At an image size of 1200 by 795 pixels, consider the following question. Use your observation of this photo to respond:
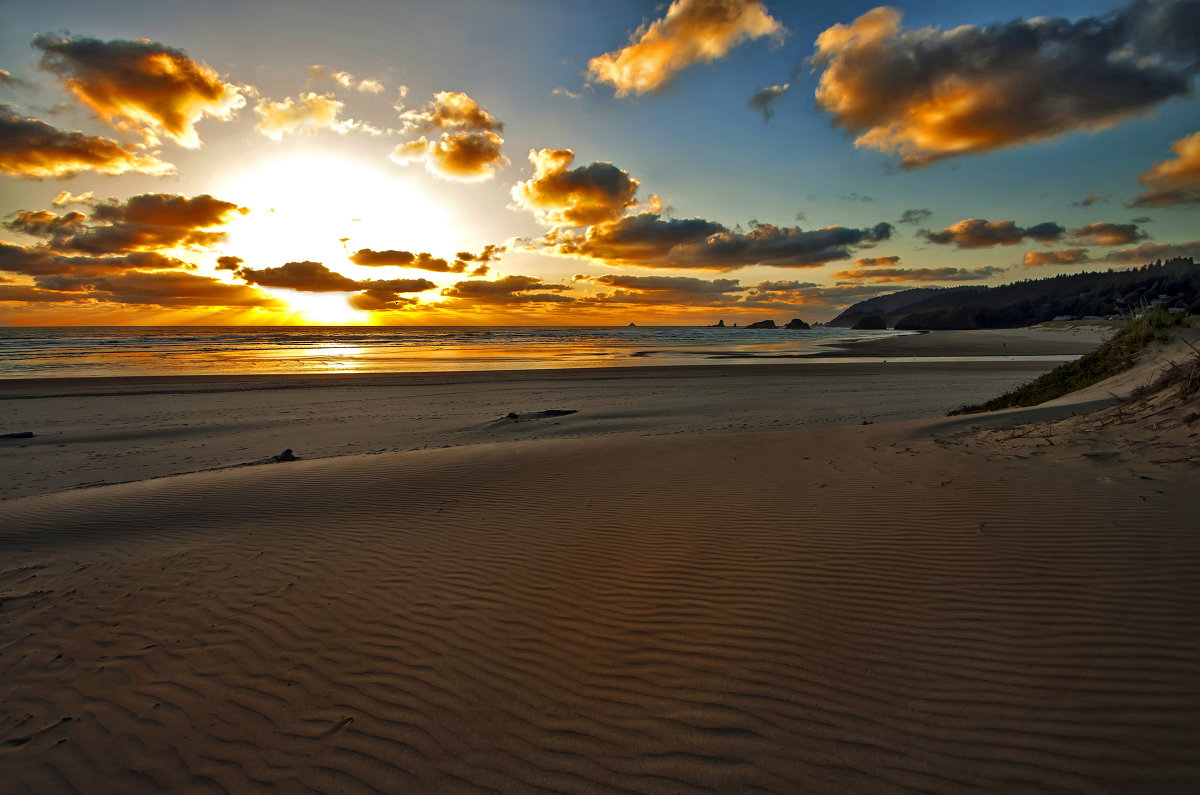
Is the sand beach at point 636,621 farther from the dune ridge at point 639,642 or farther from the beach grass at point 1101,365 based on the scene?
the beach grass at point 1101,365

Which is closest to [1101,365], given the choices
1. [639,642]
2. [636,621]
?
[636,621]

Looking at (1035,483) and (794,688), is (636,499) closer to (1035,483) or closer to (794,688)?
(794,688)

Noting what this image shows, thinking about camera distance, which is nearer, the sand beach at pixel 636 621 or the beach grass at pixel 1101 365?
the sand beach at pixel 636 621

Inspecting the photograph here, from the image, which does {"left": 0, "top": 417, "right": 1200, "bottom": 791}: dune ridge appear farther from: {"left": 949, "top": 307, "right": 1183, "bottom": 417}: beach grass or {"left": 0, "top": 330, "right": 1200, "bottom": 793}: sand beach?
{"left": 949, "top": 307, "right": 1183, "bottom": 417}: beach grass

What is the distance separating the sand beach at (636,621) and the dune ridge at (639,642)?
2 centimetres

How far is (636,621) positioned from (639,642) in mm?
267

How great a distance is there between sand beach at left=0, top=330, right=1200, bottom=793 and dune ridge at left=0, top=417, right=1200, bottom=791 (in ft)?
0.07

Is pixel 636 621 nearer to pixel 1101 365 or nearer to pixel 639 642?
pixel 639 642

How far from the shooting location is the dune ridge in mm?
2633

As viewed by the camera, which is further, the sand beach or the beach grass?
the beach grass

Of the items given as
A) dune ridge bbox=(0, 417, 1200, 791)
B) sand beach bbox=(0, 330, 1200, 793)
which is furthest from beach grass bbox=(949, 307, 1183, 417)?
dune ridge bbox=(0, 417, 1200, 791)

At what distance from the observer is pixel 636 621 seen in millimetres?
3832

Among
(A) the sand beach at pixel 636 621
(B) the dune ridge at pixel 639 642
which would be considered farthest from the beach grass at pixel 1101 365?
(B) the dune ridge at pixel 639 642

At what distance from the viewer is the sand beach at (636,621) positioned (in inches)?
105
